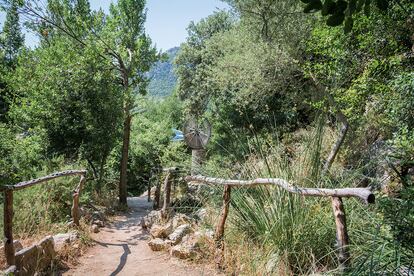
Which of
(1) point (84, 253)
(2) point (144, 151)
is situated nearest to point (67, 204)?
(1) point (84, 253)

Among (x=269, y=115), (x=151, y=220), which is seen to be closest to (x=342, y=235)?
(x=151, y=220)

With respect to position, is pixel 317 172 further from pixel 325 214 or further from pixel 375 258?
pixel 375 258

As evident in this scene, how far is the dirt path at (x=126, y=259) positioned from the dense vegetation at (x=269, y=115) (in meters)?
0.78

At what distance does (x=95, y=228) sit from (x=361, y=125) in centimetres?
494

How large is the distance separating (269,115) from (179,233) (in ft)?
19.1

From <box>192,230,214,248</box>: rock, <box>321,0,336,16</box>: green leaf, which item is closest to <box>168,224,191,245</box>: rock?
<box>192,230,214,248</box>: rock

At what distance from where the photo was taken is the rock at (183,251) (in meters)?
3.63

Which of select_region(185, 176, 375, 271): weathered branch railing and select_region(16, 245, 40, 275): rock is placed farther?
select_region(16, 245, 40, 275): rock

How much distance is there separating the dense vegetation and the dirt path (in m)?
0.78

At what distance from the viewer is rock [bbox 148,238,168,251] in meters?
4.35

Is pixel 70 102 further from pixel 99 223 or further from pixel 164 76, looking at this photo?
pixel 164 76

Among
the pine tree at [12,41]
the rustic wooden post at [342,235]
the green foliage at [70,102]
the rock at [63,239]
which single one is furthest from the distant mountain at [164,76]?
the rustic wooden post at [342,235]

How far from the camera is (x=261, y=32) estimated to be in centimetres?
805

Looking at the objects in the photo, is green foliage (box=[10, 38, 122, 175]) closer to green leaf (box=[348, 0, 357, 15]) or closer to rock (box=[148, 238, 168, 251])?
rock (box=[148, 238, 168, 251])
